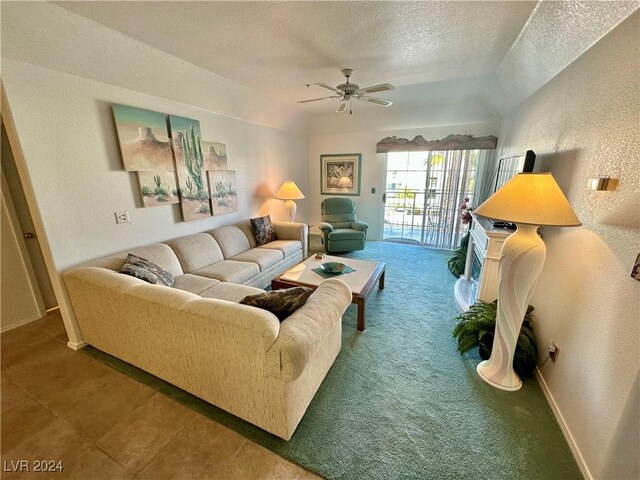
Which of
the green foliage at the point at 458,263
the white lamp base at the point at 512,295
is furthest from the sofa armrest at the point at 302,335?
the green foliage at the point at 458,263

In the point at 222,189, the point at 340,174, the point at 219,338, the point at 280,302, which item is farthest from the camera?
the point at 340,174

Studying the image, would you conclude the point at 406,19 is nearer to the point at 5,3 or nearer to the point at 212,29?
the point at 212,29

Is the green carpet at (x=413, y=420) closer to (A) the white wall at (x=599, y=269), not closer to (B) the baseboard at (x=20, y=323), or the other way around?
(A) the white wall at (x=599, y=269)

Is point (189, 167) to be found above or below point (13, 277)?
above

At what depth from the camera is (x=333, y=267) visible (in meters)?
2.91

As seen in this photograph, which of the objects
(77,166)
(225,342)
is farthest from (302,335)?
(77,166)

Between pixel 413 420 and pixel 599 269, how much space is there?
1.32 meters

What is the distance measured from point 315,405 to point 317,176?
4938mm

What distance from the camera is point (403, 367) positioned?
202 cm

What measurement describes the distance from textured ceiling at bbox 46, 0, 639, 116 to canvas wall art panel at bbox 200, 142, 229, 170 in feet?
2.80

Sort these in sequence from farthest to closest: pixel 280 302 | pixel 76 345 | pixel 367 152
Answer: pixel 367 152, pixel 76 345, pixel 280 302

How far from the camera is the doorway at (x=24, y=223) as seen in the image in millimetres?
2480

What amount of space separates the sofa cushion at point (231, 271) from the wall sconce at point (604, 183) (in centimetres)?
282

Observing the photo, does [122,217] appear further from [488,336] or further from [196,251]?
[488,336]
